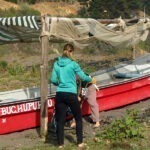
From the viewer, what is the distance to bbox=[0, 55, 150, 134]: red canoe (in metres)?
10.2

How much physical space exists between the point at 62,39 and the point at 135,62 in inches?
260

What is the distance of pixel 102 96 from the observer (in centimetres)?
1215

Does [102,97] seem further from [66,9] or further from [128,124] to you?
[66,9]

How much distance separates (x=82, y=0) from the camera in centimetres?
5300

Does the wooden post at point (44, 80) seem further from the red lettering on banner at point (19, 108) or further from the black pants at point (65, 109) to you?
the black pants at point (65, 109)

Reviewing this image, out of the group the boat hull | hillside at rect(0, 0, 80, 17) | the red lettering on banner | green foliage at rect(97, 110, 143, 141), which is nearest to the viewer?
green foliage at rect(97, 110, 143, 141)

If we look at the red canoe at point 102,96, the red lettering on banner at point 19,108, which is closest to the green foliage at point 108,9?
the red canoe at point 102,96

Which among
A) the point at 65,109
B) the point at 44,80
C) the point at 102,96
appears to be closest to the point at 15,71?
the point at 102,96

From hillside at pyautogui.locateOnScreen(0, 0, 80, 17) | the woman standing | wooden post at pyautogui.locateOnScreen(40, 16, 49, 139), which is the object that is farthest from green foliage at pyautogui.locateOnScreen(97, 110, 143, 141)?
hillside at pyautogui.locateOnScreen(0, 0, 80, 17)

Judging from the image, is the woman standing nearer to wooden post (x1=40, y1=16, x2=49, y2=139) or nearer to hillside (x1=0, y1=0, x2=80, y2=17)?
wooden post (x1=40, y1=16, x2=49, y2=139)

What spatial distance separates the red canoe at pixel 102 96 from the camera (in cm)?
1023

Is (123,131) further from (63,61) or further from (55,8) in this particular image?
(55,8)

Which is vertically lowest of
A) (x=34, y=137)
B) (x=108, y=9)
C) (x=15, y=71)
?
(x=34, y=137)

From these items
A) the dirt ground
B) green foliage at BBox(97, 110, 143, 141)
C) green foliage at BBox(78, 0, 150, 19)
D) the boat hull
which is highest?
green foliage at BBox(78, 0, 150, 19)
